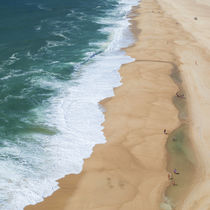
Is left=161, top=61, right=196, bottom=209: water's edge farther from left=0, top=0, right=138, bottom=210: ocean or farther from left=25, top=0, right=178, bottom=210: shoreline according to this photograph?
left=0, top=0, right=138, bottom=210: ocean

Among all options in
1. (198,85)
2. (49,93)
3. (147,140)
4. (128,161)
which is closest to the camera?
(128,161)

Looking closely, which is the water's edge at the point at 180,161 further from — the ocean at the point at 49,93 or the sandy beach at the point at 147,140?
the ocean at the point at 49,93

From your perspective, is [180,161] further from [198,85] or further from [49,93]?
[49,93]

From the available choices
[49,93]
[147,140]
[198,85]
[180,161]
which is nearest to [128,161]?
[147,140]

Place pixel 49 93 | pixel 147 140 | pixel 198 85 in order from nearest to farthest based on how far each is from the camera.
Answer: pixel 147 140 → pixel 49 93 → pixel 198 85

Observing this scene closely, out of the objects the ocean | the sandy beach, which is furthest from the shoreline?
the ocean

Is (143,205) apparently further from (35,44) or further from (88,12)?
(88,12)

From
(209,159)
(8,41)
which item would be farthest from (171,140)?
(8,41)

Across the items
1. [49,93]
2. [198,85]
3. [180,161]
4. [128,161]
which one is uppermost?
[198,85]
